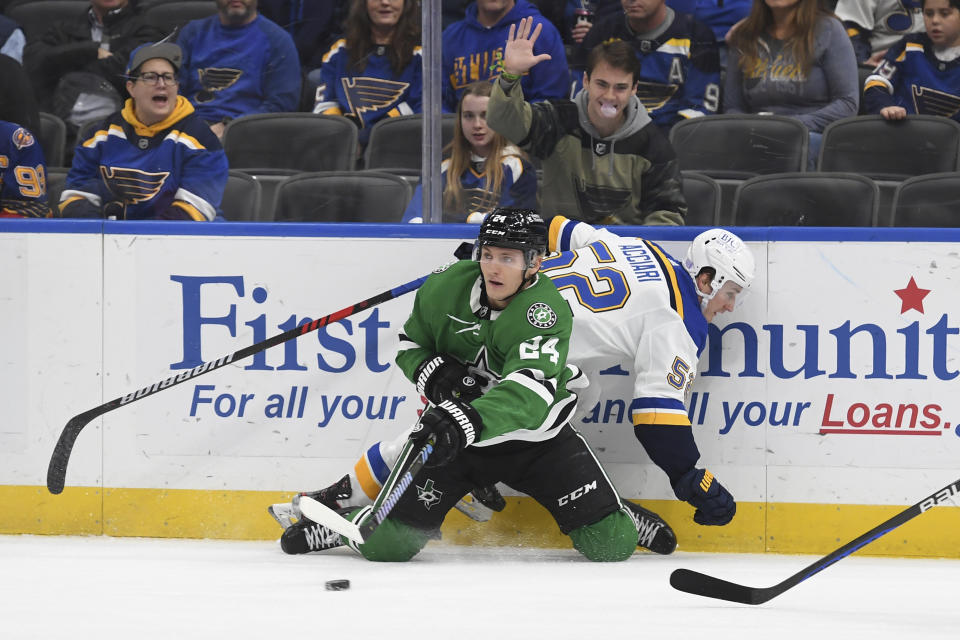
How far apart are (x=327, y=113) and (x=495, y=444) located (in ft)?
4.78

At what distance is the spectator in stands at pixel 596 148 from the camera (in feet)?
12.3

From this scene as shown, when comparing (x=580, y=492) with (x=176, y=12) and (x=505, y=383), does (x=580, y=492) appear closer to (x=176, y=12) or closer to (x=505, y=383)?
(x=505, y=383)

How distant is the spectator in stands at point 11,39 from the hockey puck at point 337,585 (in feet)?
8.58

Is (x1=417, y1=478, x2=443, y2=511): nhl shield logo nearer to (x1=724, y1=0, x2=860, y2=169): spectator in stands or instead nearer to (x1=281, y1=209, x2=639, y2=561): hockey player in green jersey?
(x1=281, y1=209, x2=639, y2=561): hockey player in green jersey

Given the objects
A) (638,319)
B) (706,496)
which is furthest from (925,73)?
(706,496)

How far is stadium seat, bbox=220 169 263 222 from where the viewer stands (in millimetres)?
3889

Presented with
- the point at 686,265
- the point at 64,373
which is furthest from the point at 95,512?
the point at 686,265

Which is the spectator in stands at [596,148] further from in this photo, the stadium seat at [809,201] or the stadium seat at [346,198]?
the stadium seat at [346,198]

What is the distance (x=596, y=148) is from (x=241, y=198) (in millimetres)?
1120

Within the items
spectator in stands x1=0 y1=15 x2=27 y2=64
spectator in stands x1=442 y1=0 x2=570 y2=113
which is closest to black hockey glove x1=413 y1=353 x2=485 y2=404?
spectator in stands x1=442 y1=0 x2=570 y2=113

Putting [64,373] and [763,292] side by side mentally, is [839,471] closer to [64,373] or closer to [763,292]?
[763,292]

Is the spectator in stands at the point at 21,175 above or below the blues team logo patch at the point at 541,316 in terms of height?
above

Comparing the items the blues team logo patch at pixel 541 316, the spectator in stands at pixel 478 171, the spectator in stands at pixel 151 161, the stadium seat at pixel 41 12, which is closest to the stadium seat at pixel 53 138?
the spectator in stands at pixel 151 161

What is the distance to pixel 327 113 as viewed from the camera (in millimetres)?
4230
